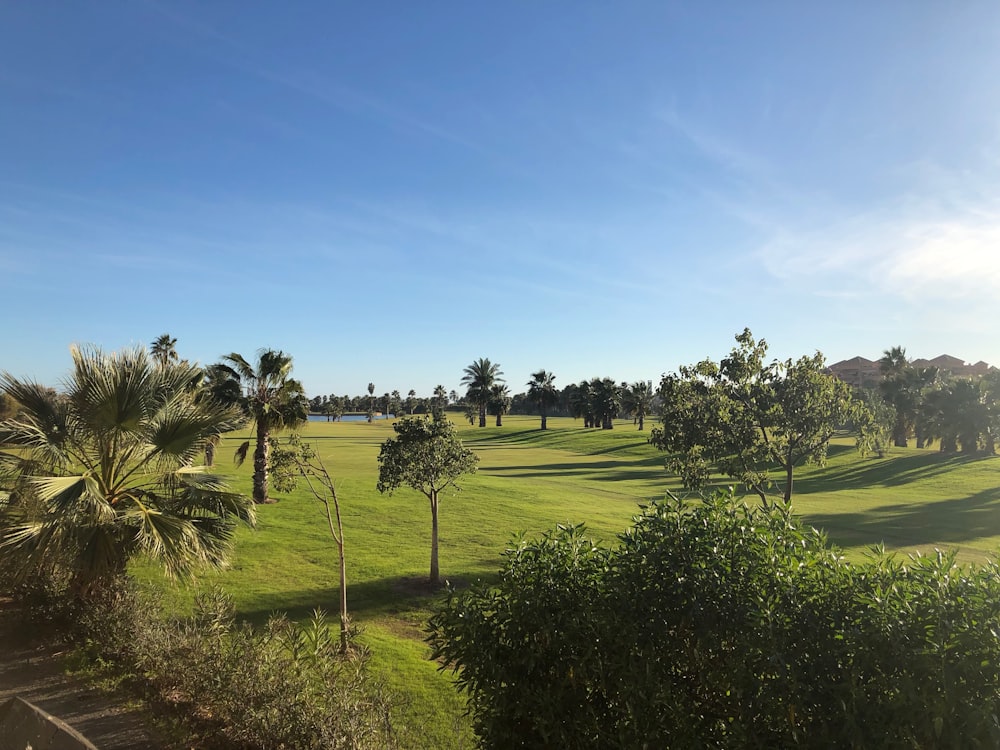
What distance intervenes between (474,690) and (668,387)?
16.6 metres

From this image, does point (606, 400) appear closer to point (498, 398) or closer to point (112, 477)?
point (498, 398)

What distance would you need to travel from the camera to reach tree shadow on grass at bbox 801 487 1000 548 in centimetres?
2634

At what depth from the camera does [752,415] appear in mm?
19156

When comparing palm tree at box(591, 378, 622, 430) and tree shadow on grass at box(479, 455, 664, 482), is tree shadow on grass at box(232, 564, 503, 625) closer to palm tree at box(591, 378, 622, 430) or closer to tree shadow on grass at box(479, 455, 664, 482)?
tree shadow on grass at box(479, 455, 664, 482)

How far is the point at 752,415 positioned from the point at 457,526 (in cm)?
1412

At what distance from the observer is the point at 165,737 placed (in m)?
7.44

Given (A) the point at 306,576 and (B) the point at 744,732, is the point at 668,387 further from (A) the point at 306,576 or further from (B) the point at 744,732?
(B) the point at 744,732

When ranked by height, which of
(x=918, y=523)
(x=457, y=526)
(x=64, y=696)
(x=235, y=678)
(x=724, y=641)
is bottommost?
(x=918, y=523)

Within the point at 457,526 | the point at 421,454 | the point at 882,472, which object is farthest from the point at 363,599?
the point at 882,472

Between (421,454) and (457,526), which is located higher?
(421,454)

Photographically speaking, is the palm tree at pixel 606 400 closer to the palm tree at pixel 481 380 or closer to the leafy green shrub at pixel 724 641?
the palm tree at pixel 481 380

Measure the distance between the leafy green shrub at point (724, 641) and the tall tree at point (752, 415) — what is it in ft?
47.0

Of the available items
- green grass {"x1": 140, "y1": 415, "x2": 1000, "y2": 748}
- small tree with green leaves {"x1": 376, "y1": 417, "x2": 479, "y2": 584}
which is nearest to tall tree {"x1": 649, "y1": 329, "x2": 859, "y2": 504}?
green grass {"x1": 140, "y1": 415, "x2": 1000, "y2": 748}

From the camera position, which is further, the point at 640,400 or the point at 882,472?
the point at 640,400
